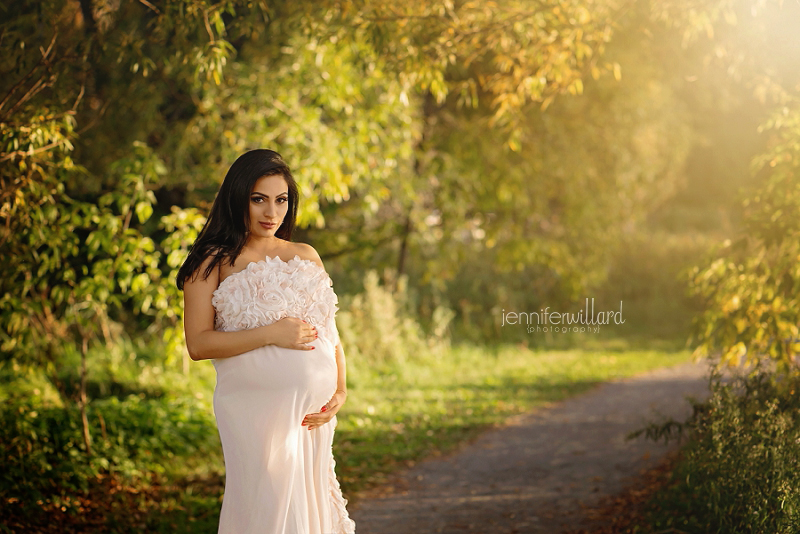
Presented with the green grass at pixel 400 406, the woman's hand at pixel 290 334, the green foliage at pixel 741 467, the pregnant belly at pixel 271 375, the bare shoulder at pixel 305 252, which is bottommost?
the green grass at pixel 400 406

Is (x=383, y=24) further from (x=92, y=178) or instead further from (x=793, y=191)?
(x=92, y=178)

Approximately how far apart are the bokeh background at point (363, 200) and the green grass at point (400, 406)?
0.04m

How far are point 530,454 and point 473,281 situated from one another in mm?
8169

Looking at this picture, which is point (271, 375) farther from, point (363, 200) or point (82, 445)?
point (363, 200)

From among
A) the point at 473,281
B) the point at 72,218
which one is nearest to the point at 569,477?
the point at 72,218

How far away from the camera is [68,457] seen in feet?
18.1

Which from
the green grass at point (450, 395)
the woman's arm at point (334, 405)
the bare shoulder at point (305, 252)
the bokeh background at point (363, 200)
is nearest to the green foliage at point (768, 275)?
the bokeh background at point (363, 200)

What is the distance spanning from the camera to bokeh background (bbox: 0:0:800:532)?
5113mm

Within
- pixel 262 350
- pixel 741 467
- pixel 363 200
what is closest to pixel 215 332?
pixel 262 350

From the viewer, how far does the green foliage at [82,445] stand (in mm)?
5070

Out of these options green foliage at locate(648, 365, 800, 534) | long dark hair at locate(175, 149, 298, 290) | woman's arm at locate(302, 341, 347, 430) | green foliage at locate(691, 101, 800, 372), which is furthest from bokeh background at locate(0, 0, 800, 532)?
woman's arm at locate(302, 341, 347, 430)

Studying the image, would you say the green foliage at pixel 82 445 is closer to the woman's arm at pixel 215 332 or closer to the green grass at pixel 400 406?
the green grass at pixel 400 406

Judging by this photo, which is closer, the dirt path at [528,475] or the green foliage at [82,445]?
the green foliage at [82,445]

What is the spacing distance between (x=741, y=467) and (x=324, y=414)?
8.74 feet
